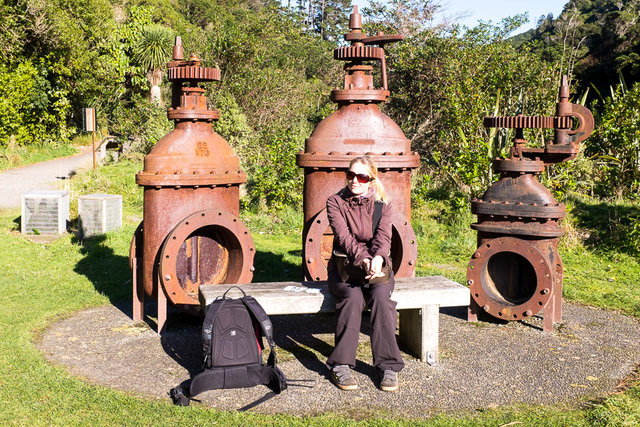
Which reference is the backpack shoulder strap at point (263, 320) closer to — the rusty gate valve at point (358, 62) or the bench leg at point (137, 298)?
the bench leg at point (137, 298)

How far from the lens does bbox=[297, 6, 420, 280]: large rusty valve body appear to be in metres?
5.22

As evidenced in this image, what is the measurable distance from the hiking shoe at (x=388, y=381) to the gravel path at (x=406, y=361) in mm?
50

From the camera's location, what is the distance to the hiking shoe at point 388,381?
3.94m

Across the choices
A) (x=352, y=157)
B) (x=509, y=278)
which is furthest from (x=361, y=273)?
(x=509, y=278)

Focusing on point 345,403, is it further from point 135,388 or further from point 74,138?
point 74,138

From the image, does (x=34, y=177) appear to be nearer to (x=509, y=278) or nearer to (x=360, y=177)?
(x=509, y=278)

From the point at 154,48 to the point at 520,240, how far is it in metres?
21.7

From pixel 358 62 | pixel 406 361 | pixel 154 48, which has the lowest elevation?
pixel 406 361

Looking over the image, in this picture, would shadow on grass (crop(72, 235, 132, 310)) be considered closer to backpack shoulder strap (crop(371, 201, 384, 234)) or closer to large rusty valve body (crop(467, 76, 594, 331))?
backpack shoulder strap (crop(371, 201, 384, 234))

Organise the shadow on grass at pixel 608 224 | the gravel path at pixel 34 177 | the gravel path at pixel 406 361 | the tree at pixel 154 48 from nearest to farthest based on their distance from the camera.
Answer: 1. the gravel path at pixel 406 361
2. the shadow on grass at pixel 608 224
3. the gravel path at pixel 34 177
4. the tree at pixel 154 48

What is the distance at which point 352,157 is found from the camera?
5.21 meters

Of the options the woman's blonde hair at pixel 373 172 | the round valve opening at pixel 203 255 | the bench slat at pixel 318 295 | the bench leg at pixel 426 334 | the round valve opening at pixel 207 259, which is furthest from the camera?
the round valve opening at pixel 207 259

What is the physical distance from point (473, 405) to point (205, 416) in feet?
4.92

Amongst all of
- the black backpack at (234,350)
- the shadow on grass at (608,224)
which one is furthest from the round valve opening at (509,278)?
the shadow on grass at (608,224)
